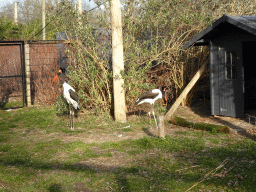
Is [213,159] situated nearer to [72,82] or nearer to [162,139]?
[162,139]

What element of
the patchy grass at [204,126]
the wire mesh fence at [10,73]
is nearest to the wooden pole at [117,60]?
the patchy grass at [204,126]

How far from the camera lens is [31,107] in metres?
15.4

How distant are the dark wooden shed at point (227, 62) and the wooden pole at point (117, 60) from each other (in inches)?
105

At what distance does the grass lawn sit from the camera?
19.9 ft

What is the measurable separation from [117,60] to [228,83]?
410cm

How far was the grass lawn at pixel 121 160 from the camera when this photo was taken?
6055mm

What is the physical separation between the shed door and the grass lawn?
211 centimetres

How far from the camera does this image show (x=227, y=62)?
11.6m

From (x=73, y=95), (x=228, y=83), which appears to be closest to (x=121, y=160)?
(x=73, y=95)

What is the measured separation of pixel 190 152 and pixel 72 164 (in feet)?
9.62

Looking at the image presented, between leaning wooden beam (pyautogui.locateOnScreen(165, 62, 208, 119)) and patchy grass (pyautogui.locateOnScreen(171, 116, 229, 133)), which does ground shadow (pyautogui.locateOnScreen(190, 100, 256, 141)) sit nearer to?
patchy grass (pyautogui.locateOnScreen(171, 116, 229, 133))

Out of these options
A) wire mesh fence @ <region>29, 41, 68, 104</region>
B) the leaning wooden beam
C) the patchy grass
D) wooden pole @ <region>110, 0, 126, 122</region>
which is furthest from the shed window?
wire mesh fence @ <region>29, 41, 68, 104</region>

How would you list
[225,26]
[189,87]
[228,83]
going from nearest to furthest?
[225,26] → [228,83] → [189,87]

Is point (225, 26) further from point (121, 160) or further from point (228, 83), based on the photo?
point (121, 160)
